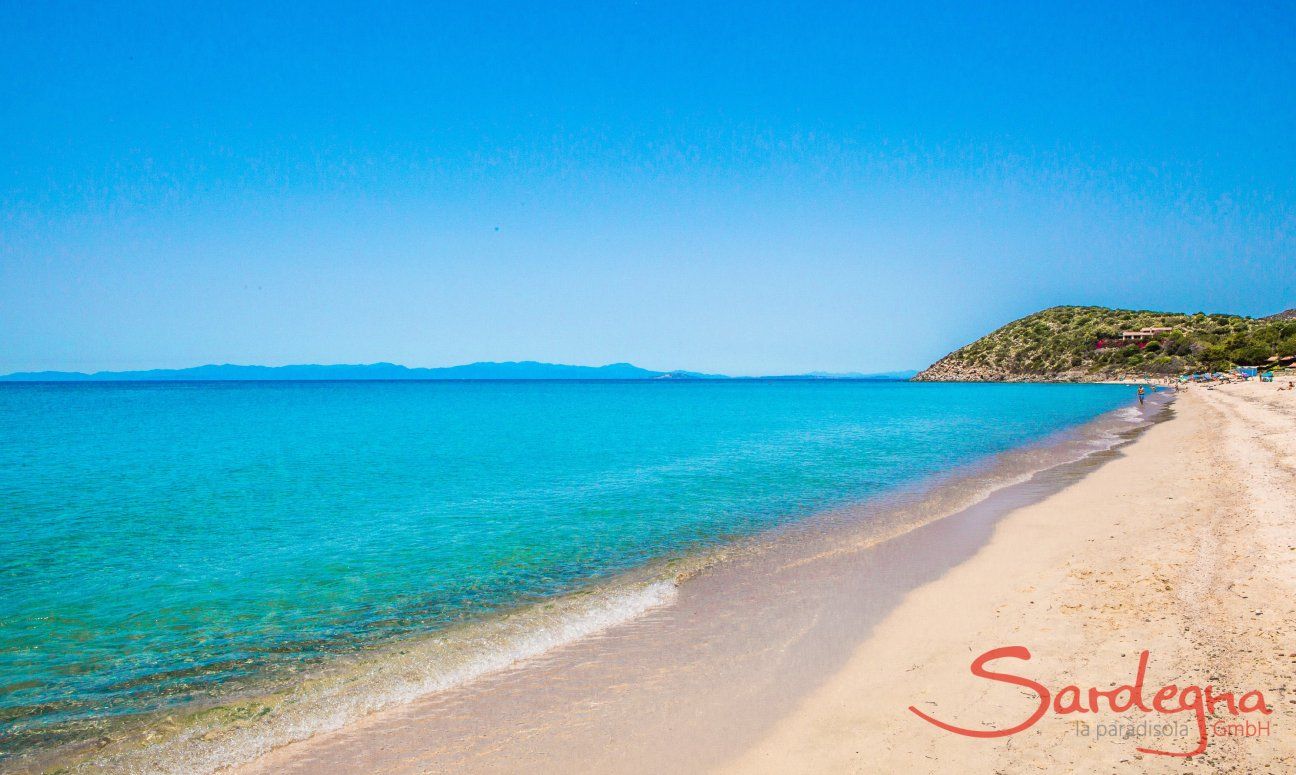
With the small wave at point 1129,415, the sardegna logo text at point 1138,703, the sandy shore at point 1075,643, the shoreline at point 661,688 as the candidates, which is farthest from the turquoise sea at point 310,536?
the small wave at point 1129,415

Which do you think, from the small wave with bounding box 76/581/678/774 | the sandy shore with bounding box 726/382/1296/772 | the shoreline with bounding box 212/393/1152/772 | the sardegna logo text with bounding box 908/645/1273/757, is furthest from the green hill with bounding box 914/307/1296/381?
the small wave with bounding box 76/581/678/774

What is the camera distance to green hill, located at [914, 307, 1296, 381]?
100 m

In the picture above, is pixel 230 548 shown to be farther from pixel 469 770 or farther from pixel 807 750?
pixel 807 750

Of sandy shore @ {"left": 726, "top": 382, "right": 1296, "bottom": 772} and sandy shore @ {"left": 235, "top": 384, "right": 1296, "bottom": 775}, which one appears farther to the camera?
sandy shore @ {"left": 235, "top": 384, "right": 1296, "bottom": 775}

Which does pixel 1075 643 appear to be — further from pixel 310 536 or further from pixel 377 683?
pixel 310 536

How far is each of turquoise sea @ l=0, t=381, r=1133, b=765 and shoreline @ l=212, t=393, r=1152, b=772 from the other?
2.08 metres

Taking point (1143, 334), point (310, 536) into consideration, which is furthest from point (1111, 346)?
point (310, 536)

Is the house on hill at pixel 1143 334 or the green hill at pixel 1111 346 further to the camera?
the house on hill at pixel 1143 334

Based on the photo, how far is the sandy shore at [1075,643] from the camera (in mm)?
5031

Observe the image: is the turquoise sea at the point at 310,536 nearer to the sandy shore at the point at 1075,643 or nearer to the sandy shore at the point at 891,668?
the sandy shore at the point at 891,668

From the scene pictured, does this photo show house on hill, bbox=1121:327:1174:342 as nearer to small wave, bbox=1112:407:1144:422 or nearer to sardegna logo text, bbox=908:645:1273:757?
small wave, bbox=1112:407:1144:422

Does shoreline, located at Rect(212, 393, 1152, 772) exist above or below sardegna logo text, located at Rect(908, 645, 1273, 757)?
below

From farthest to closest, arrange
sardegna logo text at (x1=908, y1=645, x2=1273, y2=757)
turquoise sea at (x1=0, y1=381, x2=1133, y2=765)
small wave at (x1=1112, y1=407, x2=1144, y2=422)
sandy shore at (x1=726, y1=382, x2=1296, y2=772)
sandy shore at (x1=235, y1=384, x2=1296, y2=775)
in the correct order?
small wave at (x1=1112, y1=407, x2=1144, y2=422), turquoise sea at (x1=0, y1=381, x2=1133, y2=765), sandy shore at (x1=235, y1=384, x2=1296, y2=775), sardegna logo text at (x1=908, y1=645, x2=1273, y2=757), sandy shore at (x1=726, y1=382, x2=1296, y2=772)

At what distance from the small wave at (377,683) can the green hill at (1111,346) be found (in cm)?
11648
